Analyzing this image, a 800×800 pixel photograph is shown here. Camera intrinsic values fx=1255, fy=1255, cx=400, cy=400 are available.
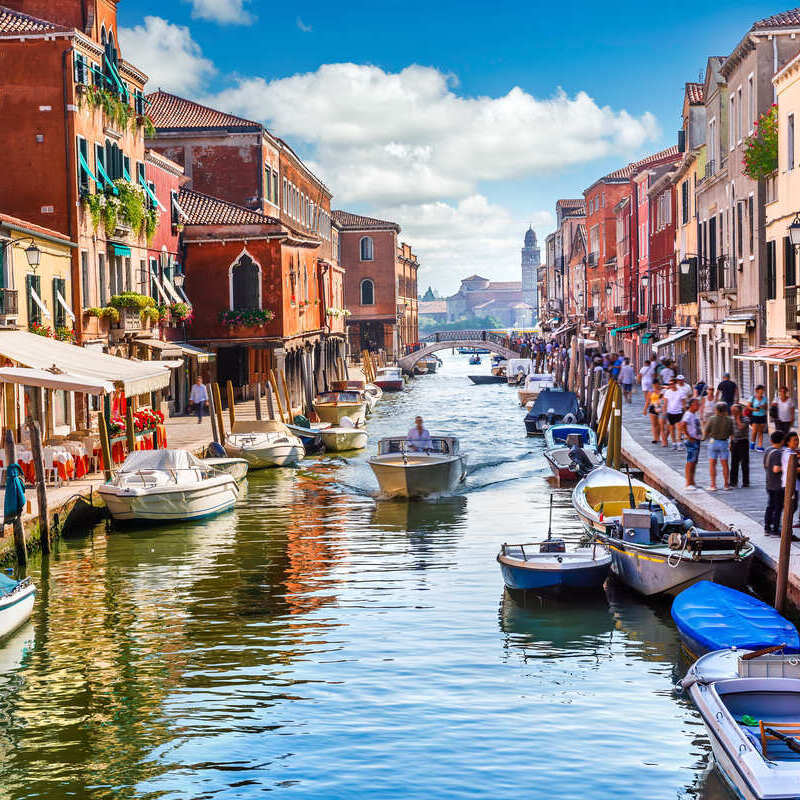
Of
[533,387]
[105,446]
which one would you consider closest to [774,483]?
[105,446]

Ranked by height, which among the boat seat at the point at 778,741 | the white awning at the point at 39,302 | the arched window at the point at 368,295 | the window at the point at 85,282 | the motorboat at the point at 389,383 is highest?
the arched window at the point at 368,295

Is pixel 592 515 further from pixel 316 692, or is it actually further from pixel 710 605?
pixel 316 692

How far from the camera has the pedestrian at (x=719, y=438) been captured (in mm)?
20172

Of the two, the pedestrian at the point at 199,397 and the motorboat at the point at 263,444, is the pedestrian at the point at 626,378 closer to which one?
the pedestrian at the point at 199,397

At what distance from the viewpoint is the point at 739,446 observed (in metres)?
20.5

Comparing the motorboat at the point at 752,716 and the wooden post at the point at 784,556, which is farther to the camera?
the wooden post at the point at 784,556

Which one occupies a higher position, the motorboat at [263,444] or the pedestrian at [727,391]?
the pedestrian at [727,391]

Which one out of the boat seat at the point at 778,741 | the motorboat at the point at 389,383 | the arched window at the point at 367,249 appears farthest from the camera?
the arched window at the point at 367,249

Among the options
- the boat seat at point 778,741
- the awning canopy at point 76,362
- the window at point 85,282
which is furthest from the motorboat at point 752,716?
the window at point 85,282

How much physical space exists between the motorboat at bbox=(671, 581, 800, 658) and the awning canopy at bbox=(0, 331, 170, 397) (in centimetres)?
1203

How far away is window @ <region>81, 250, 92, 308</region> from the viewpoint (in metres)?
30.0

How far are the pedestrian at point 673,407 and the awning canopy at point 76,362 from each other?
10.7 metres

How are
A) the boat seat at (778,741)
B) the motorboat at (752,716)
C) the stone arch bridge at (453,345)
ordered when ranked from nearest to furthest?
the motorboat at (752,716) < the boat seat at (778,741) < the stone arch bridge at (453,345)

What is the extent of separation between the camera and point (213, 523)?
23250mm
